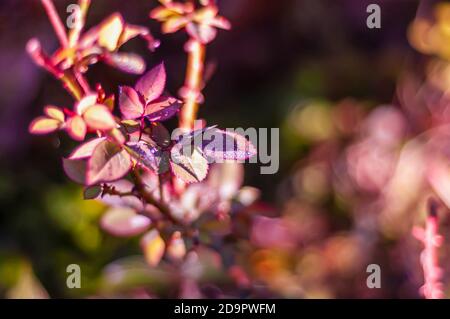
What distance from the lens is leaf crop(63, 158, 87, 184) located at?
0.69 m

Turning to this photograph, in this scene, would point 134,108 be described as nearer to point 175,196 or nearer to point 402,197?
point 175,196

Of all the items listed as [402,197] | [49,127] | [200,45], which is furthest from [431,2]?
[49,127]

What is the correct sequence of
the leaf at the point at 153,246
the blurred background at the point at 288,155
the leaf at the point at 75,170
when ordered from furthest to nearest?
the blurred background at the point at 288,155 < the leaf at the point at 153,246 < the leaf at the point at 75,170

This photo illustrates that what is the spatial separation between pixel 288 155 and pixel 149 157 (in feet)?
2.68

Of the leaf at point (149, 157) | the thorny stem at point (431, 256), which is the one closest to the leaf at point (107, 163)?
the leaf at point (149, 157)

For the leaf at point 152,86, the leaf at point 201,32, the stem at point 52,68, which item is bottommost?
the leaf at point 152,86

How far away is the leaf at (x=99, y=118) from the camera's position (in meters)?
0.55

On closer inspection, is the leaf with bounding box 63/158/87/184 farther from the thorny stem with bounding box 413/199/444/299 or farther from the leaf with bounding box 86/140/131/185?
the thorny stem with bounding box 413/199/444/299

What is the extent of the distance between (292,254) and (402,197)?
0.77 ft

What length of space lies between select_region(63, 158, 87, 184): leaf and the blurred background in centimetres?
23

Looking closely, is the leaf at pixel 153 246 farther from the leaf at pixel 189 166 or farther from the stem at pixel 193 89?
the leaf at pixel 189 166

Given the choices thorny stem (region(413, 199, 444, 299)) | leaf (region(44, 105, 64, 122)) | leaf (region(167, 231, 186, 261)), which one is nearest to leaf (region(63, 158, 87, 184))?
leaf (region(44, 105, 64, 122))

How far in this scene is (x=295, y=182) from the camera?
4.33 feet

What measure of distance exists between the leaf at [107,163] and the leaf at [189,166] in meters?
0.05
